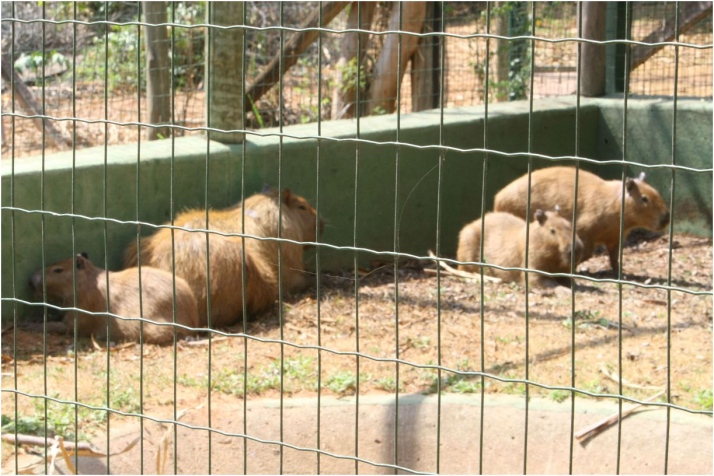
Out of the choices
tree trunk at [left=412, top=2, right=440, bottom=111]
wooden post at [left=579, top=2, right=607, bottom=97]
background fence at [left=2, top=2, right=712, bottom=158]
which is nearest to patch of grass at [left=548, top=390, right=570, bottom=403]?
wooden post at [left=579, top=2, right=607, bottom=97]

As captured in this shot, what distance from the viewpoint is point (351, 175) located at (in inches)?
306

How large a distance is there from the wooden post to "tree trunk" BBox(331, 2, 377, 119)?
6.95 ft

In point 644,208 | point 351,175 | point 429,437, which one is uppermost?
point 351,175

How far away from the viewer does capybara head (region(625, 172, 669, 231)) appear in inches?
313

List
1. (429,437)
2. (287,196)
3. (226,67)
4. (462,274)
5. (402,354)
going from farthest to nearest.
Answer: (462,274)
(287,196)
(226,67)
(402,354)
(429,437)

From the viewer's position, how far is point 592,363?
5.71 meters

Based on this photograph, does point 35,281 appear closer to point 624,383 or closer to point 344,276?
point 344,276

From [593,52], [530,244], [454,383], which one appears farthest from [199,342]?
[593,52]

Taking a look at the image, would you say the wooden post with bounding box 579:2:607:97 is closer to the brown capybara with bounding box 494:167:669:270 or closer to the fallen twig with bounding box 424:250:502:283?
the brown capybara with bounding box 494:167:669:270

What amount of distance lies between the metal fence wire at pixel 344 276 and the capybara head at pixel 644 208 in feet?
0.06

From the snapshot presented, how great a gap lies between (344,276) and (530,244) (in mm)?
1409

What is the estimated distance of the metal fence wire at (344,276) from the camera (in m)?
4.02

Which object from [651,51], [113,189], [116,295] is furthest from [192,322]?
[651,51]

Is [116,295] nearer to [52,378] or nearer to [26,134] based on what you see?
[52,378]
